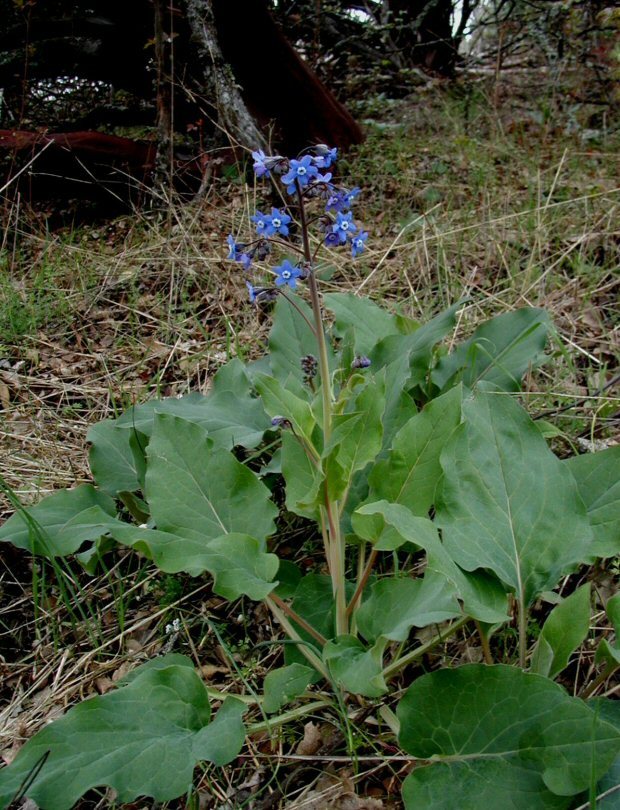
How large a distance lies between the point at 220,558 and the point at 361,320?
1178 mm

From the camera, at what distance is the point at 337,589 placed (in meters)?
1.64

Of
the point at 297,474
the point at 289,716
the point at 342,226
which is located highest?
the point at 342,226

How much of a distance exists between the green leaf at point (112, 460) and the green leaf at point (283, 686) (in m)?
0.82

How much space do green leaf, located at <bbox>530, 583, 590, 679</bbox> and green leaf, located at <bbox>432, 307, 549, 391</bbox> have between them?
2.89 ft

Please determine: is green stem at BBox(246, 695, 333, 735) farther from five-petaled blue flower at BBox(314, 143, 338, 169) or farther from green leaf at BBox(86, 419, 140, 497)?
five-petaled blue flower at BBox(314, 143, 338, 169)

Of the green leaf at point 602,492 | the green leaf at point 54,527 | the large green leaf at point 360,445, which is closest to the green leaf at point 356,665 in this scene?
the large green leaf at point 360,445

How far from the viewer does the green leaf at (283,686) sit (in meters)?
1.47

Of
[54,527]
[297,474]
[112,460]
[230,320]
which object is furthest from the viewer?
[230,320]

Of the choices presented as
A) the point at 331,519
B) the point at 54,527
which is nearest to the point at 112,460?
the point at 54,527

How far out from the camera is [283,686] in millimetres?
1471

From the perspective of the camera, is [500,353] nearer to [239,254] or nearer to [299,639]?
[239,254]

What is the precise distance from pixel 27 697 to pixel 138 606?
386mm

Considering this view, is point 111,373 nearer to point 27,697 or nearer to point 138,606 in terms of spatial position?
point 138,606

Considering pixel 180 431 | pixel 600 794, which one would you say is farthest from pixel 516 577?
pixel 180 431
